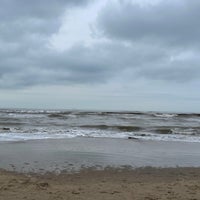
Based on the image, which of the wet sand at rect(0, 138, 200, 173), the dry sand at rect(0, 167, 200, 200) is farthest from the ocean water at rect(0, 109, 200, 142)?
the dry sand at rect(0, 167, 200, 200)

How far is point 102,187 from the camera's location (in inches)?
295

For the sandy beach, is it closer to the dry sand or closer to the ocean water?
the dry sand

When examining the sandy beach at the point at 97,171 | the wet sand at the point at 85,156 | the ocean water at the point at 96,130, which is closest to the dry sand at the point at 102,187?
the sandy beach at the point at 97,171

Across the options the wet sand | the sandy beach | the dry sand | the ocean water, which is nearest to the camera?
the dry sand

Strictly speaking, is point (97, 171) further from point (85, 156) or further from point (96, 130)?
point (96, 130)

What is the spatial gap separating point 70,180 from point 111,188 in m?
1.64

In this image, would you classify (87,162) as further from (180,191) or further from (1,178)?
(180,191)

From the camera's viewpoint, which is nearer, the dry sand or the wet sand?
the dry sand

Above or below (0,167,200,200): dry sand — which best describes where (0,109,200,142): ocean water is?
above

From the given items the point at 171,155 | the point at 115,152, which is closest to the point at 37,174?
the point at 115,152

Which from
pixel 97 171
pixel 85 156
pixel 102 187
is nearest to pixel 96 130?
pixel 85 156

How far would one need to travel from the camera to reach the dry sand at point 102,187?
6.58 meters

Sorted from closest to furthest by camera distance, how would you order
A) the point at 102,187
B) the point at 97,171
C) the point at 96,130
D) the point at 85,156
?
the point at 102,187, the point at 97,171, the point at 85,156, the point at 96,130

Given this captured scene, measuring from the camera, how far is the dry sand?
658cm
